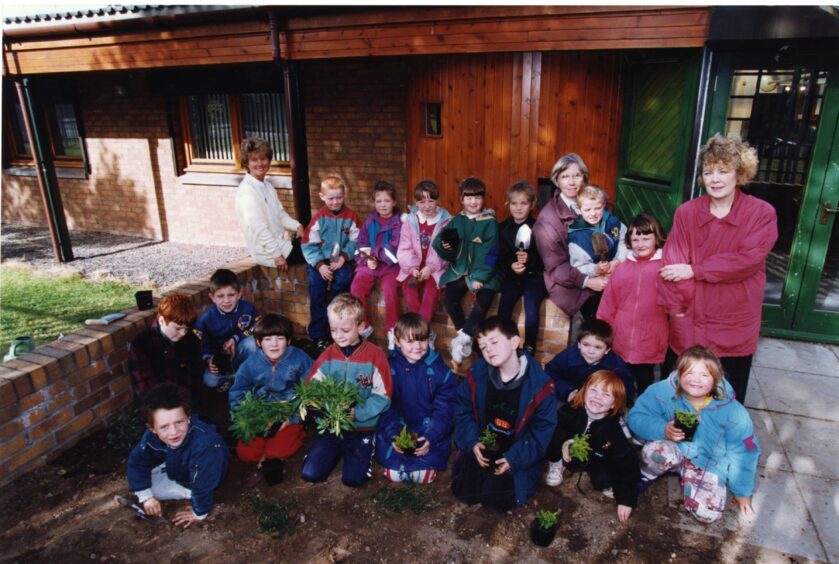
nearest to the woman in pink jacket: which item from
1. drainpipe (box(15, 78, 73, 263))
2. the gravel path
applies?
the gravel path

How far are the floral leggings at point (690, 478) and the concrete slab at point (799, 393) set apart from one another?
4.70 feet

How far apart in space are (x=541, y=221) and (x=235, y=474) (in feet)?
9.03

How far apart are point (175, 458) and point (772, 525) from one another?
3.38 meters

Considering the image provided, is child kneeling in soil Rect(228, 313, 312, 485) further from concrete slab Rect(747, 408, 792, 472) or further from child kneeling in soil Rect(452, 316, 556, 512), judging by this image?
concrete slab Rect(747, 408, 792, 472)

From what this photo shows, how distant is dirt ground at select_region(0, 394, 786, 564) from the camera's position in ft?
9.37

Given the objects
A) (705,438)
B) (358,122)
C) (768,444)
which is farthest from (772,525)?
(358,122)

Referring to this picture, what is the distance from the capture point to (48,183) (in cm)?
884

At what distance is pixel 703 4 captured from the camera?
4.29 meters

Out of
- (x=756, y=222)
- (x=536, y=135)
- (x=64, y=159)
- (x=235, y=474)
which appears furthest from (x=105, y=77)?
(x=756, y=222)

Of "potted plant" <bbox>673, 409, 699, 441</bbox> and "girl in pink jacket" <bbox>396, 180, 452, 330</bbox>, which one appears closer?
"potted plant" <bbox>673, 409, 699, 441</bbox>

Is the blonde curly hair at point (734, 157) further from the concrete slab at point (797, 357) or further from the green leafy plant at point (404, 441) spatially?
the green leafy plant at point (404, 441)

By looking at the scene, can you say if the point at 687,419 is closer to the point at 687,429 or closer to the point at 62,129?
the point at 687,429

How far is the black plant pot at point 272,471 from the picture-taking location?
3426 millimetres

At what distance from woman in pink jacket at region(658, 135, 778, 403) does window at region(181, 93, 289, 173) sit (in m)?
6.96
